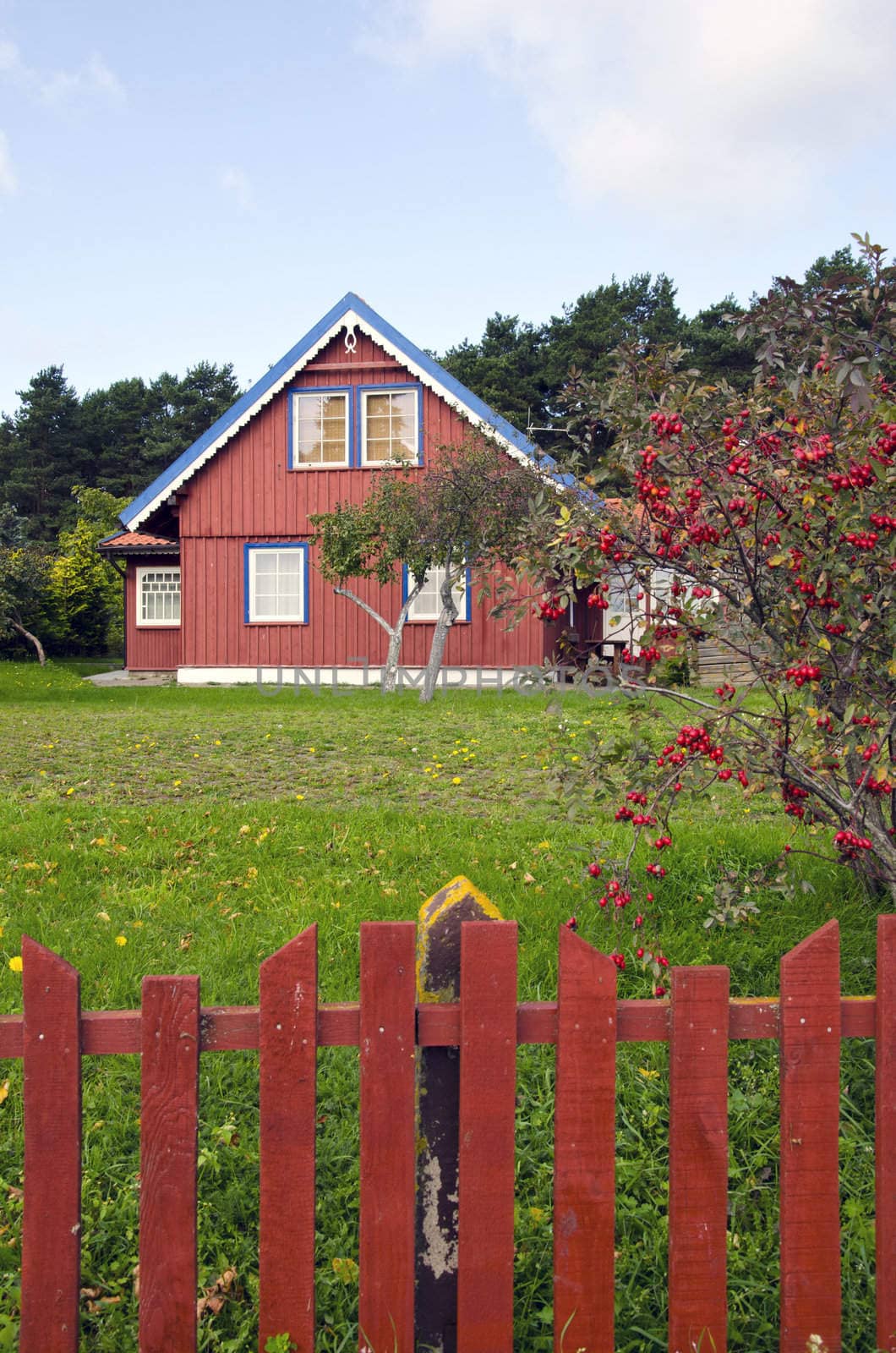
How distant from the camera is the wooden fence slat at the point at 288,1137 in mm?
1709

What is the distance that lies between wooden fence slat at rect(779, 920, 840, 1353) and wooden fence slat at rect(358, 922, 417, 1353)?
687 mm

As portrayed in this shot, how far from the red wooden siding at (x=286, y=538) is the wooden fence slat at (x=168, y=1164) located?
1578 cm

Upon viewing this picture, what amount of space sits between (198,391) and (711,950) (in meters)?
56.3

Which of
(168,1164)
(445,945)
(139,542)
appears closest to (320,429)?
(139,542)

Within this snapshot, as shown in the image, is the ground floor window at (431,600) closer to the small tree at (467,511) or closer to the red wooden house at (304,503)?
the red wooden house at (304,503)

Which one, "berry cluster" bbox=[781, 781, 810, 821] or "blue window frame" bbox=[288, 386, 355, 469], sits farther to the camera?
"blue window frame" bbox=[288, 386, 355, 469]

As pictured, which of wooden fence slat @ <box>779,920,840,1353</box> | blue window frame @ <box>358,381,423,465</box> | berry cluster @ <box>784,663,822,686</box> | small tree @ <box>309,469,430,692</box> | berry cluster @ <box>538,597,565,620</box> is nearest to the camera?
wooden fence slat @ <box>779,920,840,1353</box>

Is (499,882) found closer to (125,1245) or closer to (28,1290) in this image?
(125,1245)

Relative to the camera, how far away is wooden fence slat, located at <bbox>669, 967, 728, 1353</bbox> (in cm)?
177

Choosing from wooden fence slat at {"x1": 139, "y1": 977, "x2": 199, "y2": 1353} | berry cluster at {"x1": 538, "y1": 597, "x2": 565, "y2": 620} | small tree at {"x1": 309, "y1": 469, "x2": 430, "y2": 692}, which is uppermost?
small tree at {"x1": 309, "y1": 469, "x2": 430, "y2": 692}

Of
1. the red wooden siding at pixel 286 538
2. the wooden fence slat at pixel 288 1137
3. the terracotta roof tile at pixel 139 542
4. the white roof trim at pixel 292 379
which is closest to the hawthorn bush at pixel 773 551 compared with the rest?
the wooden fence slat at pixel 288 1137

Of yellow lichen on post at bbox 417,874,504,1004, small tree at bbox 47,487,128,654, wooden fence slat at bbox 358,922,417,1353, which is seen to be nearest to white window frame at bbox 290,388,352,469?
small tree at bbox 47,487,128,654

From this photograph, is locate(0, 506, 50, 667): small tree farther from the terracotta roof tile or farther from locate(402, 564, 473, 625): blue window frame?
locate(402, 564, 473, 625): blue window frame

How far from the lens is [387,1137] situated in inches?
69.8
